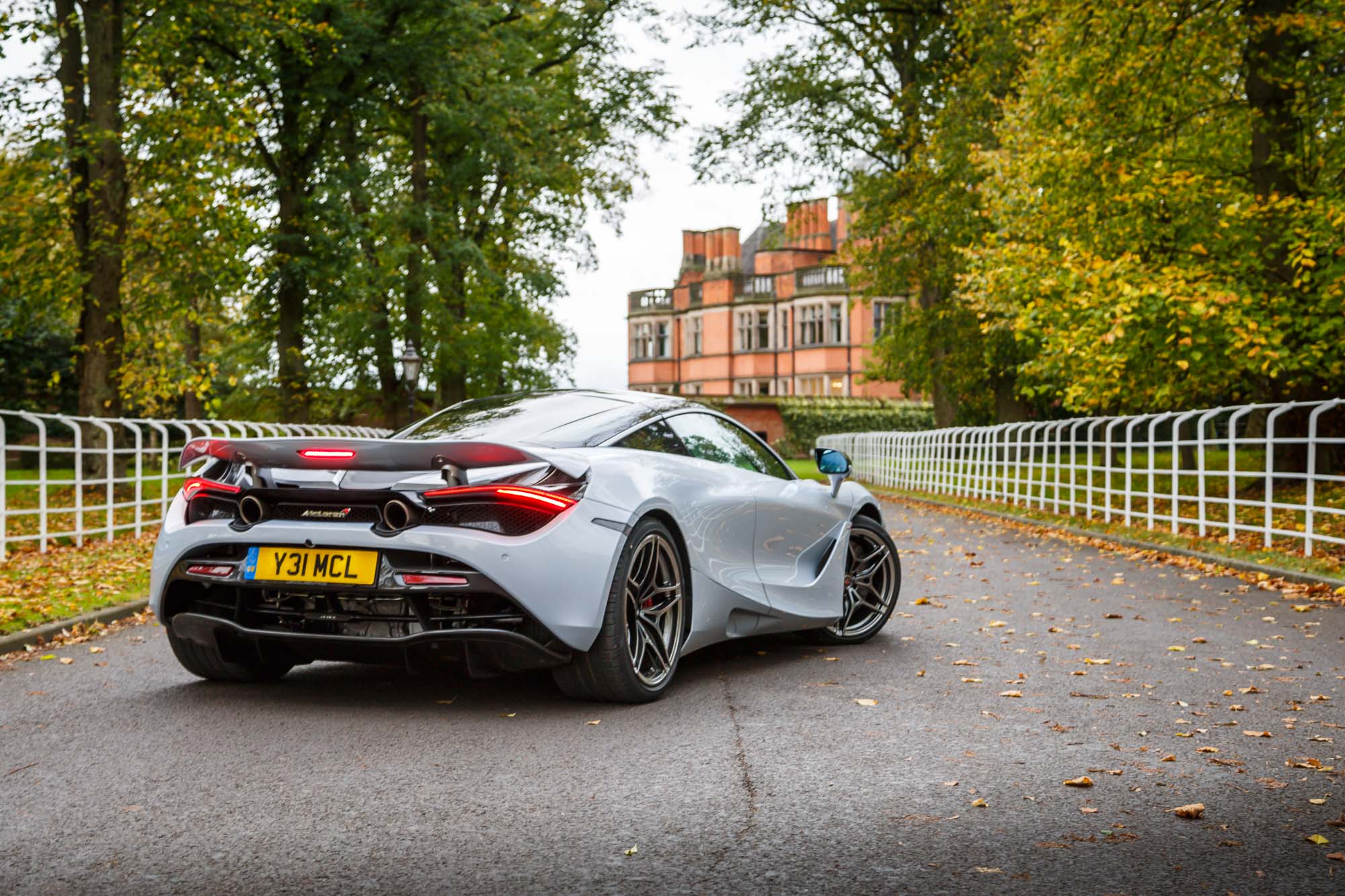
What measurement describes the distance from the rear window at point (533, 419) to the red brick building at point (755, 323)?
68004mm

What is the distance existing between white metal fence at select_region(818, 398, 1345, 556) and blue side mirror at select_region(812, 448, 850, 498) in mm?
6076

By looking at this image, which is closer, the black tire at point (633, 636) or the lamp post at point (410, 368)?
the black tire at point (633, 636)

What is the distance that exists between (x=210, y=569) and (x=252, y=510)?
299mm

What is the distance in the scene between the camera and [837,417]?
70938 millimetres

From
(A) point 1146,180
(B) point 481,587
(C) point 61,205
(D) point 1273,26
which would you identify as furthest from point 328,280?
(B) point 481,587

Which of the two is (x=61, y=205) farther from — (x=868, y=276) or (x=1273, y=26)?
(x=868, y=276)

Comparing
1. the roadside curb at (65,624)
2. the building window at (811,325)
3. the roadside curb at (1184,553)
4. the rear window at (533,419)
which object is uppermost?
the building window at (811,325)

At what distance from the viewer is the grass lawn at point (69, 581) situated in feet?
29.2

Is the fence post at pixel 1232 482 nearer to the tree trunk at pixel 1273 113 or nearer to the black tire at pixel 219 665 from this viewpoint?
the tree trunk at pixel 1273 113

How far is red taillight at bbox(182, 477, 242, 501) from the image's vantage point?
573 cm

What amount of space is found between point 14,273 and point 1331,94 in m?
19.5

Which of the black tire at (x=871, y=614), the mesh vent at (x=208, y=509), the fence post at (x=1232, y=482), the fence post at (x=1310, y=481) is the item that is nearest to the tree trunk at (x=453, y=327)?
the fence post at (x=1232, y=482)

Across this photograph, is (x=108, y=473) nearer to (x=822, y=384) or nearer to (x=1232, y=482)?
(x=1232, y=482)

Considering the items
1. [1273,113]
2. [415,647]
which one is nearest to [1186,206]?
[1273,113]
